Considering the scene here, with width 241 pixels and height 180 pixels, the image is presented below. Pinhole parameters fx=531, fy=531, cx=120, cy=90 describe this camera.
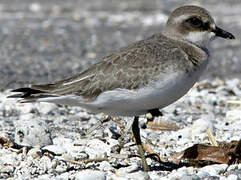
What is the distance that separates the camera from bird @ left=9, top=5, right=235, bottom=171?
521 centimetres

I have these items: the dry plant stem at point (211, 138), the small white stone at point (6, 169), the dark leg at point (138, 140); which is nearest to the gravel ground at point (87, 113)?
the small white stone at point (6, 169)

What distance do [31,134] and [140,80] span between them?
4.85 ft

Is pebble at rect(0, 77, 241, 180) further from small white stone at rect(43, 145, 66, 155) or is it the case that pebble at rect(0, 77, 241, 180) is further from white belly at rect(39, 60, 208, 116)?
white belly at rect(39, 60, 208, 116)

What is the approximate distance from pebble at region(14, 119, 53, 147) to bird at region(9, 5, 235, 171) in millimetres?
489

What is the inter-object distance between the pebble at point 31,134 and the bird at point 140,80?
49 cm

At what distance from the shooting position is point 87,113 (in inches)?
323

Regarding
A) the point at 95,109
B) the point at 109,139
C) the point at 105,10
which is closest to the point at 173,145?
the point at 109,139

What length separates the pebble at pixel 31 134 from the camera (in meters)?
5.92

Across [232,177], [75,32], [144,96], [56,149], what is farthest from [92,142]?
[75,32]

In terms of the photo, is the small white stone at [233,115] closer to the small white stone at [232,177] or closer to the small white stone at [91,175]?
the small white stone at [232,177]

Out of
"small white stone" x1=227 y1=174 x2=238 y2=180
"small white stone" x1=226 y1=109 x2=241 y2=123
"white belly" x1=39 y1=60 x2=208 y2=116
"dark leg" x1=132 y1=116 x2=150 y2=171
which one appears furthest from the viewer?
"small white stone" x1=226 y1=109 x2=241 y2=123

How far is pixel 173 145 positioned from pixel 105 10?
1614 cm

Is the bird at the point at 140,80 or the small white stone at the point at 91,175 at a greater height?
the bird at the point at 140,80

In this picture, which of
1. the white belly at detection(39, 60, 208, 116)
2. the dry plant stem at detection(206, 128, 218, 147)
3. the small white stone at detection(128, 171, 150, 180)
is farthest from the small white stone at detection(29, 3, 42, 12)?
the small white stone at detection(128, 171, 150, 180)
